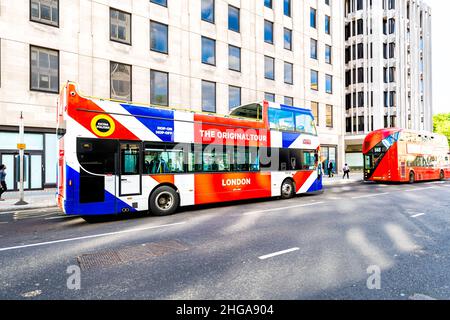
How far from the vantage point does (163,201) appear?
912 cm

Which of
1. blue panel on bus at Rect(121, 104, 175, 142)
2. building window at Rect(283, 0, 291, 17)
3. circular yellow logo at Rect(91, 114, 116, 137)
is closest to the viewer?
circular yellow logo at Rect(91, 114, 116, 137)

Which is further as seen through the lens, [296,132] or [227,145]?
[296,132]

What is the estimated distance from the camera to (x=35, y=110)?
1611 cm

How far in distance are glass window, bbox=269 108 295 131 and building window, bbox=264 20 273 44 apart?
646 inches

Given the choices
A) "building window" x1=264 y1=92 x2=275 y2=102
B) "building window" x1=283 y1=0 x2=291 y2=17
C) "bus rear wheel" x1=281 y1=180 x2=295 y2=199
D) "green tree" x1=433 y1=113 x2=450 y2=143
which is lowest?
"bus rear wheel" x1=281 y1=180 x2=295 y2=199

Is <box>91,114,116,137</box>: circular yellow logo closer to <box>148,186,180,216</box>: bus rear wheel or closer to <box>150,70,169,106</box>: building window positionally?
<box>148,186,180,216</box>: bus rear wheel

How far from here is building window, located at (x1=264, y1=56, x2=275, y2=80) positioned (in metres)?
26.2

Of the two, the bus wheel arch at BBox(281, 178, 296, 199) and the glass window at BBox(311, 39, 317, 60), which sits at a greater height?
the glass window at BBox(311, 39, 317, 60)

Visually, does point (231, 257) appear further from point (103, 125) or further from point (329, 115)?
point (329, 115)

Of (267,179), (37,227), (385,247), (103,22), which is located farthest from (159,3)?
(385,247)

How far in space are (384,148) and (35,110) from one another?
2226 centimetres

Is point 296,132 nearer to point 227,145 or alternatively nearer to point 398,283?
point 227,145

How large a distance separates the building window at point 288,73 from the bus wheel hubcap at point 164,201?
21.8 meters

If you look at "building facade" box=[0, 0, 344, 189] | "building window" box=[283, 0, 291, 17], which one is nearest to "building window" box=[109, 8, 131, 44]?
"building facade" box=[0, 0, 344, 189]
